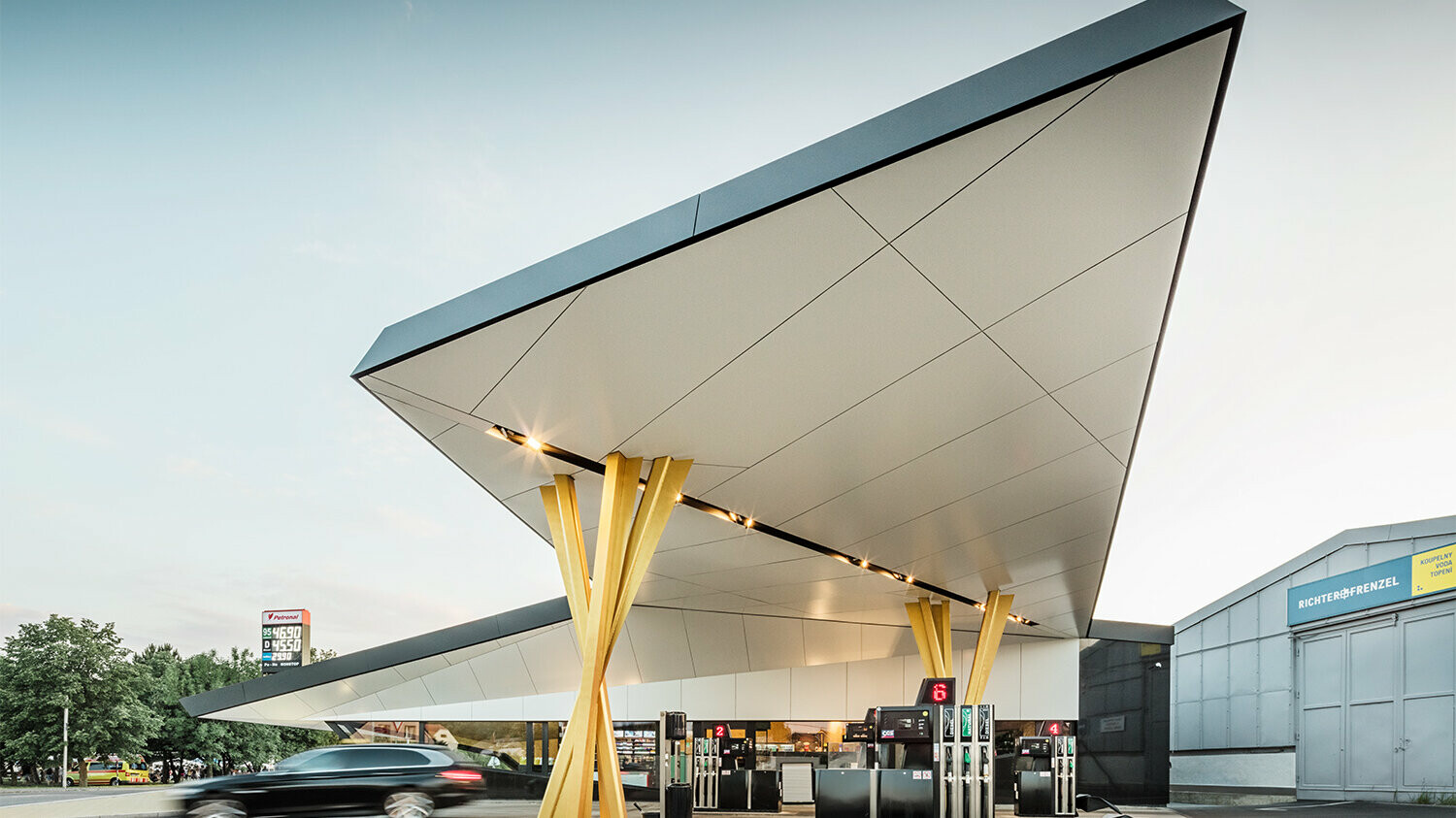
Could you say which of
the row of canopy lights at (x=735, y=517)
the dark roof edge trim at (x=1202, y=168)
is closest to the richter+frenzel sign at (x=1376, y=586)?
the row of canopy lights at (x=735, y=517)

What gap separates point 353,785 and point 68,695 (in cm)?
4587

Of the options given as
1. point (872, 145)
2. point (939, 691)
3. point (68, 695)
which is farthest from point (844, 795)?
point (68, 695)

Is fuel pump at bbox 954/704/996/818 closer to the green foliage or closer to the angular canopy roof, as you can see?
the angular canopy roof

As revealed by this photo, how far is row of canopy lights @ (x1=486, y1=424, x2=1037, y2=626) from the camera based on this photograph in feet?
39.7

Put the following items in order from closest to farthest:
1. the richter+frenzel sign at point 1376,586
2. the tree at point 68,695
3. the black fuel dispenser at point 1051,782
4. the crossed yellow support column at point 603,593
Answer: the crossed yellow support column at point 603,593 < the black fuel dispenser at point 1051,782 < the richter+frenzel sign at point 1376,586 < the tree at point 68,695

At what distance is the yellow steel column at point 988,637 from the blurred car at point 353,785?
44.4 feet

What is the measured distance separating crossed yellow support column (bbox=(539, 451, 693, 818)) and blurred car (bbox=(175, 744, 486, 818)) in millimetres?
4538

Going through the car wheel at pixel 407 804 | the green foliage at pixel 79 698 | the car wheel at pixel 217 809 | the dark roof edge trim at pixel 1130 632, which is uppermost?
the dark roof edge trim at pixel 1130 632

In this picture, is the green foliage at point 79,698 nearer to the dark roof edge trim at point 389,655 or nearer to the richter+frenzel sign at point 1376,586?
the dark roof edge trim at point 389,655

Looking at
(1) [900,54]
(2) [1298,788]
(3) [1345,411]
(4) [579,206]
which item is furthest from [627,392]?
(2) [1298,788]

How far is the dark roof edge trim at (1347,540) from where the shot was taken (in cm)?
2519

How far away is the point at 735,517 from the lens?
1606cm

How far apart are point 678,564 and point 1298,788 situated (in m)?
19.8

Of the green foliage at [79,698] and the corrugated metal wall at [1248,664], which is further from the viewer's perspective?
the green foliage at [79,698]
